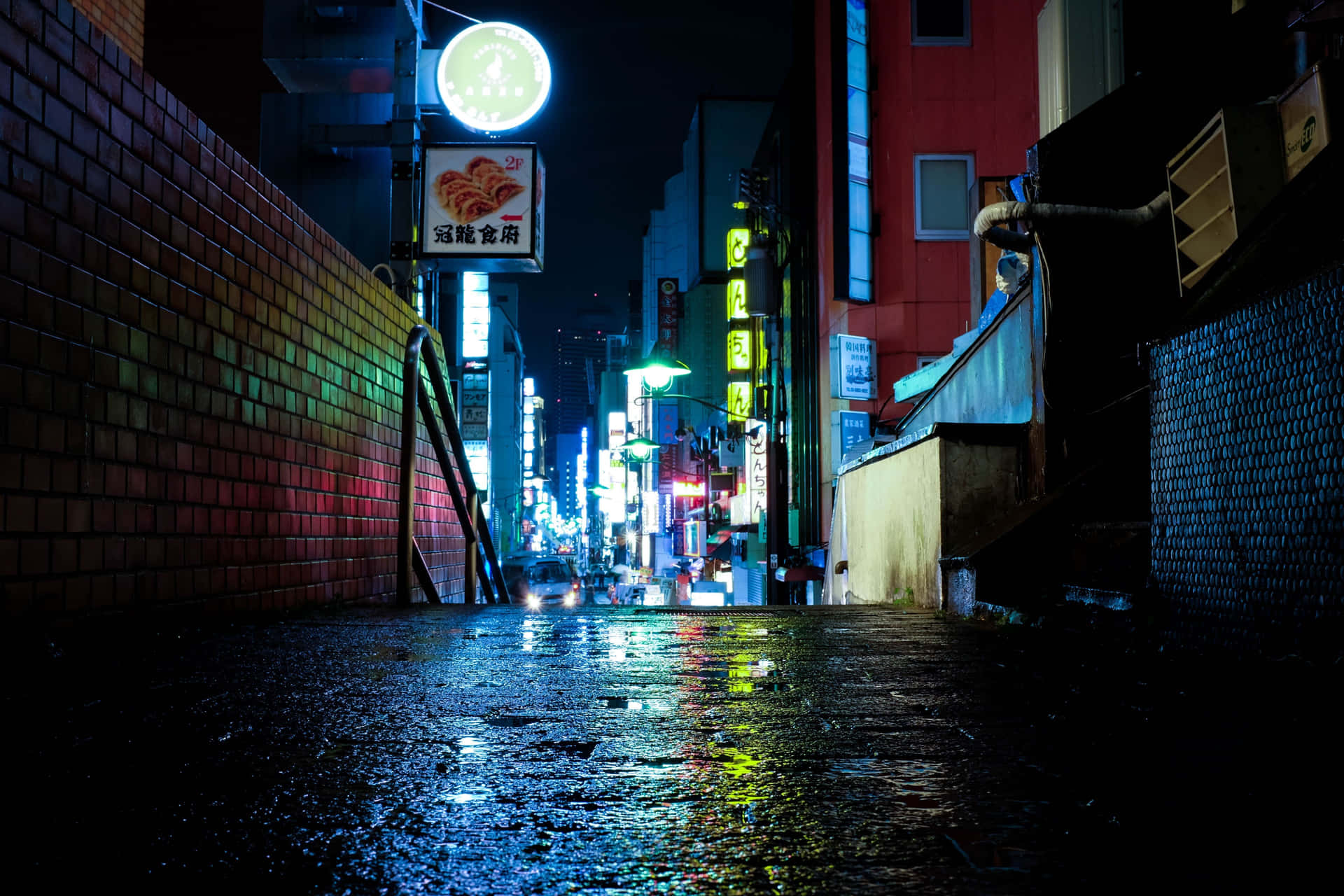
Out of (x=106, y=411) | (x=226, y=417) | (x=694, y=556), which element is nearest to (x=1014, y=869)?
(x=106, y=411)

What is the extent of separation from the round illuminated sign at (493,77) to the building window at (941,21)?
1025 centimetres

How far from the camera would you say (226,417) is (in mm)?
5582

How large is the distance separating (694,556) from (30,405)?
160ft

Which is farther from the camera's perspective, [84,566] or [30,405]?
[84,566]

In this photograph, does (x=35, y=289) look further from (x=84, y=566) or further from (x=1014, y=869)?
(x=1014, y=869)

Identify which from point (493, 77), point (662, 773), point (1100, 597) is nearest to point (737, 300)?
point (493, 77)

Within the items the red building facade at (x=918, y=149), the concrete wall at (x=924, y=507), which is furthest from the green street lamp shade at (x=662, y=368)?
the concrete wall at (x=924, y=507)

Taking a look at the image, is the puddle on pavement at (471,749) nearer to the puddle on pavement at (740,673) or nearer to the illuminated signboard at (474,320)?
the puddle on pavement at (740,673)

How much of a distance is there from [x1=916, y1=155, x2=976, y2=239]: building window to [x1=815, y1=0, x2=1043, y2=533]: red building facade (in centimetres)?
2

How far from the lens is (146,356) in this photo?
4.73 metres

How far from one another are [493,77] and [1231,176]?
8.99 meters

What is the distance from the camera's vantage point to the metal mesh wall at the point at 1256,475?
329 centimetres

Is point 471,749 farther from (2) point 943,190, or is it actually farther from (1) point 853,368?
(2) point 943,190

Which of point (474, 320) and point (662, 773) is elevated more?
point (474, 320)
